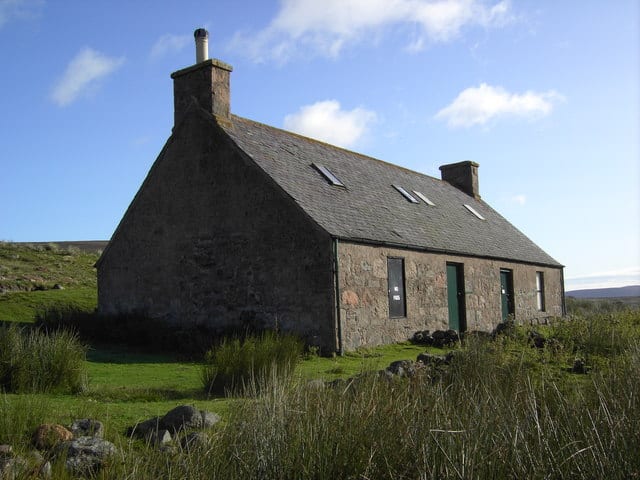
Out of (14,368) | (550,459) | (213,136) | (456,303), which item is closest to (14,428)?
(14,368)

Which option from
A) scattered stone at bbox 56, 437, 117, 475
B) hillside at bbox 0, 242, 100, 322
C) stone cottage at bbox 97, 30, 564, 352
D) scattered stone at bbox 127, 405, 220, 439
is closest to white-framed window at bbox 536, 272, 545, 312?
stone cottage at bbox 97, 30, 564, 352

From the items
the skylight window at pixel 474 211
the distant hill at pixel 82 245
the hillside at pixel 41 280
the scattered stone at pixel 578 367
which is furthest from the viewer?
the distant hill at pixel 82 245

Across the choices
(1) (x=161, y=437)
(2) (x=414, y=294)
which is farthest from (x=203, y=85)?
(1) (x=161, y=437)

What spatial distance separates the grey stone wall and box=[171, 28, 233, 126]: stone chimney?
0.36 meters

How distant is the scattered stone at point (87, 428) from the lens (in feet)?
17.9

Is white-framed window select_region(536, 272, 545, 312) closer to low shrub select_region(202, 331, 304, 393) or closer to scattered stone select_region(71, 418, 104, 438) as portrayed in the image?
low shrub select_region(202, 331, 304, 393)

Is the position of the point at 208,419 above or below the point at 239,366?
below

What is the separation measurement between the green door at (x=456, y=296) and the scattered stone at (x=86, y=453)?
42.4ft

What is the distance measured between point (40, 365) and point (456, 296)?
462 inches

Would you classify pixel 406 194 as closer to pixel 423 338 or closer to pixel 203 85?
pixel 423 338

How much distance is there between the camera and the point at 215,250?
589 inches

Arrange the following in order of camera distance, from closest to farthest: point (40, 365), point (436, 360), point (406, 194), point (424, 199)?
point (40, 365) → point (436, 360) → point (406, 194) → point (424, 199)

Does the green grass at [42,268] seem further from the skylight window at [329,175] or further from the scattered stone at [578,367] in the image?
the scattered stone at [578,367]

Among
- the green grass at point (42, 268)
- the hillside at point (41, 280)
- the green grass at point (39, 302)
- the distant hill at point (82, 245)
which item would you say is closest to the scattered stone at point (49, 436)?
the hillside at point (41, 280)
